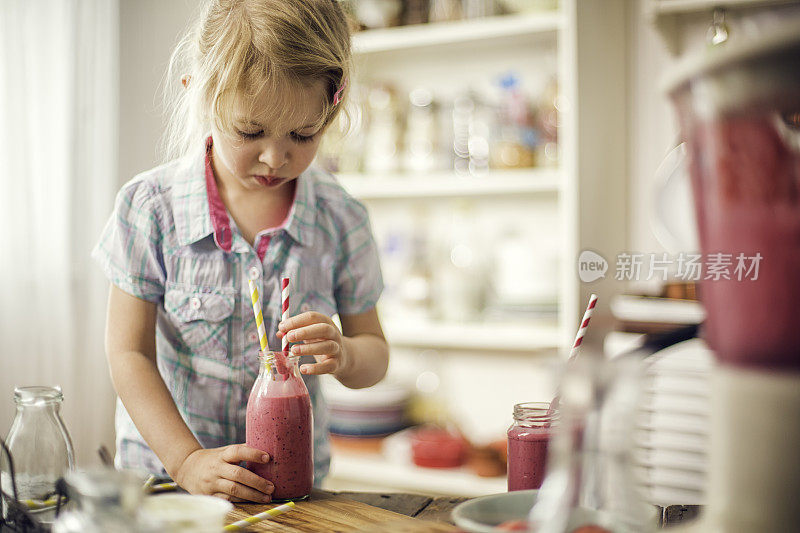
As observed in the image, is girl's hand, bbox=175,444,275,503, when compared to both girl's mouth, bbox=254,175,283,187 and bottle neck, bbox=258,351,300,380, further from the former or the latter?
girl's mouth, bbox=254,175,283,187

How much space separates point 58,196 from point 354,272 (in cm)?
116

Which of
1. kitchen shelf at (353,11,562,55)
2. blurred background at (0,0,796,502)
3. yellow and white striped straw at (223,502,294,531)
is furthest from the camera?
kitchen shelf at (353,11,562,55)

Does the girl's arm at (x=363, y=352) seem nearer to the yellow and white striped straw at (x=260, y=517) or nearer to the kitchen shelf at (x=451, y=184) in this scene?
the yellow and white striped straw at (x=260, y=517)

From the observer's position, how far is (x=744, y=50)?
1.74ft

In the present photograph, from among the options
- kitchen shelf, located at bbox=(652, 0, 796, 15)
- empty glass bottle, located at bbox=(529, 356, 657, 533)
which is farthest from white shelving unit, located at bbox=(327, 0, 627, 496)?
empty glass bottle, located at bbox=(529, 356, 657, 533)

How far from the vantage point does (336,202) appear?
1.19 m

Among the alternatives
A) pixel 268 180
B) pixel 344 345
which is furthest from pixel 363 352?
pixel 268 180

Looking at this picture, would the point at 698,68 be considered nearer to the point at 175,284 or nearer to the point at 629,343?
the point at 175,284

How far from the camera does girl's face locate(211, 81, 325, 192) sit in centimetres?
95

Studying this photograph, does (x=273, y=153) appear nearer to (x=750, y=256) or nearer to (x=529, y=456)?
(x=529, y=456)

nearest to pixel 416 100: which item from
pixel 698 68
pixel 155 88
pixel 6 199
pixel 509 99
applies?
pixel 509 99

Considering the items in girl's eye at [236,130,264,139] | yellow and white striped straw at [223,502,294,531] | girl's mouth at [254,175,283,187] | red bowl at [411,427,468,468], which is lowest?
red bowl at [411,427,468,468]

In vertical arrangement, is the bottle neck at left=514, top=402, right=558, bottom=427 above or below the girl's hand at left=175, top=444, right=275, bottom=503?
above

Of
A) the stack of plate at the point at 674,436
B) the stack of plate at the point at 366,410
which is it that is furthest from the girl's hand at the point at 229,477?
the stack of plate at the point at 366,410
